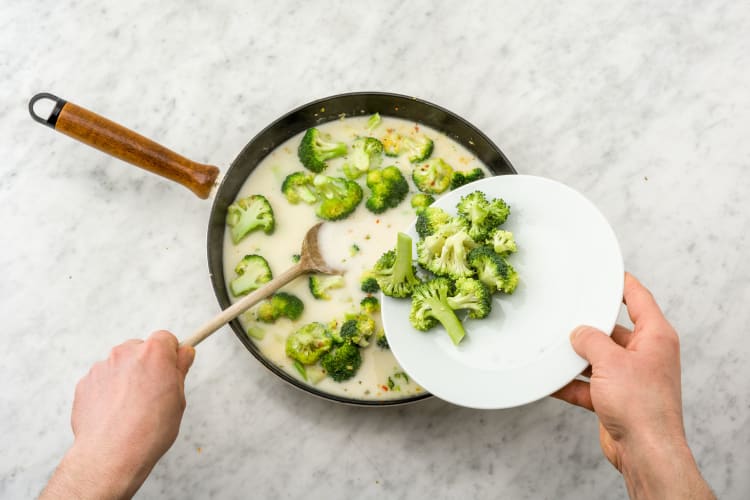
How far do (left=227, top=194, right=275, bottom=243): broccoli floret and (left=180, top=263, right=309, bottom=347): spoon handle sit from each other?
10.2 inches

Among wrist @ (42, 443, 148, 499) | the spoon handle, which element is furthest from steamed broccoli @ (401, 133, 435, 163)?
wrist @ (42, 443, 148, 499)

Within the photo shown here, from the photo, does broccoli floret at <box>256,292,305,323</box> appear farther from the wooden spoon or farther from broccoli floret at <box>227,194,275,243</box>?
broccoli floret at <box>227,194,275,243</box>

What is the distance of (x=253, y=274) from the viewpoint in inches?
99.1

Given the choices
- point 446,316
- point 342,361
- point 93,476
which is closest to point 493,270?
point 446,316

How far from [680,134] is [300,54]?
1769mm

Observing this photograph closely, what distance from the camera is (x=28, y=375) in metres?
2.62

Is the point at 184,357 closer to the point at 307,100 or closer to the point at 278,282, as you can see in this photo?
the point at 278,282

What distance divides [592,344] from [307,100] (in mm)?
1663

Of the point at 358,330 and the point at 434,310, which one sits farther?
the point at 358,330

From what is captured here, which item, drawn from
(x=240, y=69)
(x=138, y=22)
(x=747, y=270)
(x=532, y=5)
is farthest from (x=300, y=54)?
(x=747, y=270)

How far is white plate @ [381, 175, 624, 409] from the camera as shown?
77.3 inches

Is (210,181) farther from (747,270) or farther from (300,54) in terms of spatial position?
(747,270)

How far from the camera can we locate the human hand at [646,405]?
1.85 m

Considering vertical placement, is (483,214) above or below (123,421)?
above
